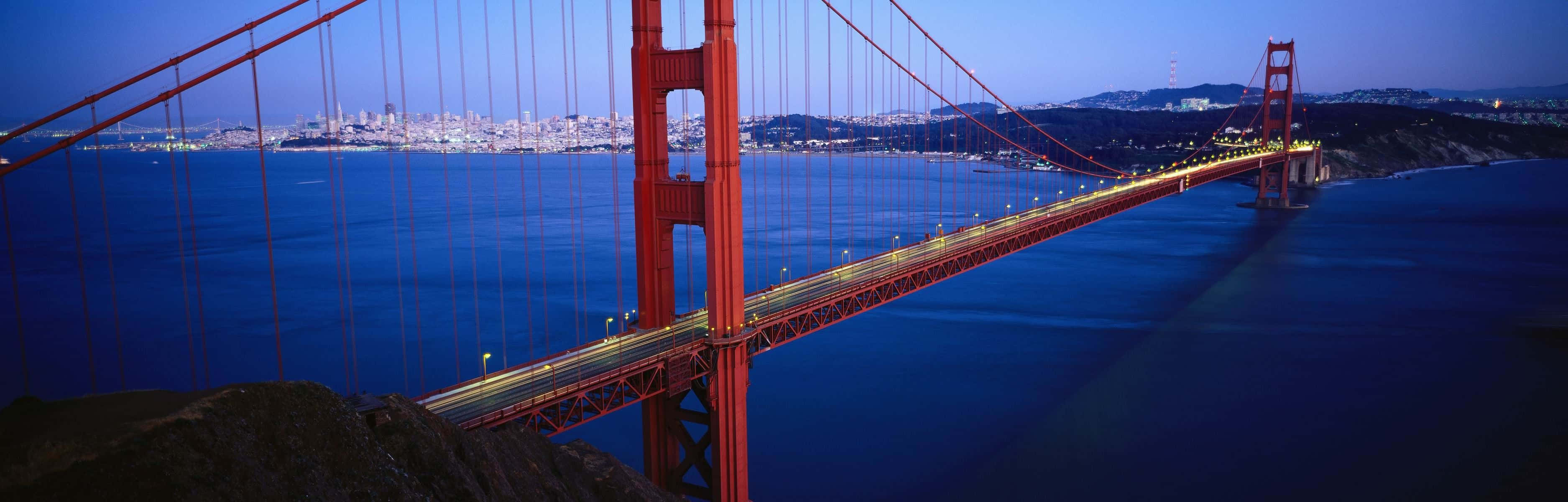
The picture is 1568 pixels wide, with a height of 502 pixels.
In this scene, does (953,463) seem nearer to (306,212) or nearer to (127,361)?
(127,361)

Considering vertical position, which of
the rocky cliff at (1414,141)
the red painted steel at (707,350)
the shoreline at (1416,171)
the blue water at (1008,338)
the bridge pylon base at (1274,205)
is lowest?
the blue water at (1008,338)

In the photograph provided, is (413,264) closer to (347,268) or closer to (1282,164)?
(347,268)

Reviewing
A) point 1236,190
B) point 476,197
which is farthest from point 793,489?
point 1236,190

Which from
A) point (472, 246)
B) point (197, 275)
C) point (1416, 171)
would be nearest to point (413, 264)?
point (472, 246)

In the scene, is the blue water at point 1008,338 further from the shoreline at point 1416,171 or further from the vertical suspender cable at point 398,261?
the shoreline at point 1416,171

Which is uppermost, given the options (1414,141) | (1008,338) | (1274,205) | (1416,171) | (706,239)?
(1414,141)

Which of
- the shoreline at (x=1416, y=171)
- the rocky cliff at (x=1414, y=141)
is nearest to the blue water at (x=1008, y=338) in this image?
the shoreline at (x=1416, y=171)
